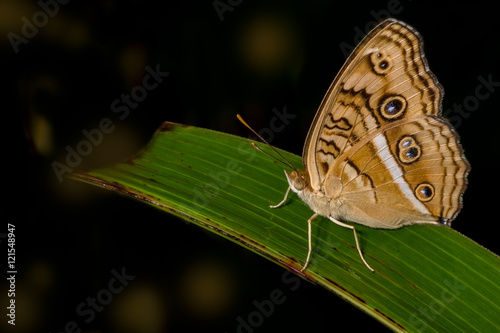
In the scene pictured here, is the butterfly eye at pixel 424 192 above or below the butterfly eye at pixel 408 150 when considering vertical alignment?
below

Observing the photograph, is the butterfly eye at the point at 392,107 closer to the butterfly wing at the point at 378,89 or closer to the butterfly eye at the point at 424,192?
the butterfly wing at the point at 378,89

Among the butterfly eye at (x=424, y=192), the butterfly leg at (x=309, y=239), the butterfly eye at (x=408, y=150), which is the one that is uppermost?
the butterfly eye at (x=408, y=150)

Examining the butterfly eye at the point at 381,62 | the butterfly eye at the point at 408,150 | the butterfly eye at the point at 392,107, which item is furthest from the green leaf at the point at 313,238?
the butterfly eye at the point at 381,62

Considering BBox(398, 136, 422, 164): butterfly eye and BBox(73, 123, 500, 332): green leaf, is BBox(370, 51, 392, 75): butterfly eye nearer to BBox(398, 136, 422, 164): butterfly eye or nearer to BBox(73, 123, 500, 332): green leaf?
BBox(398, 136, 422, 164): butterfly eye

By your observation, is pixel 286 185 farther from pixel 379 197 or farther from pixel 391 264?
pixel 391 264

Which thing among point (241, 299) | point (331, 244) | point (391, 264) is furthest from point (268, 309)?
point (391, 264)

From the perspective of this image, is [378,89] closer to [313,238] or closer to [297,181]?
[297,181]

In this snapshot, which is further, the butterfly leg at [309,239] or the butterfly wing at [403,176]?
the butterfly wing at [403,176]
